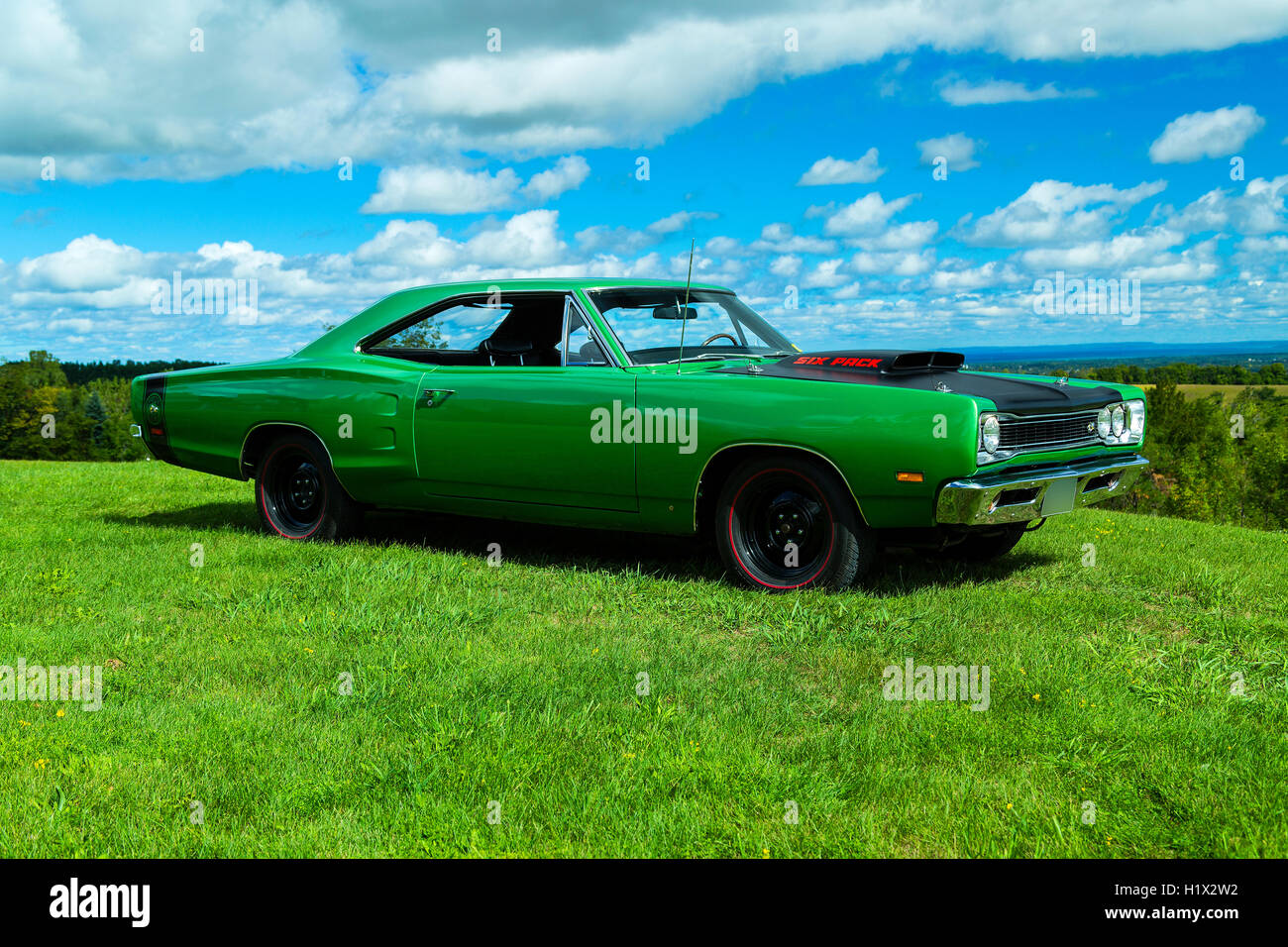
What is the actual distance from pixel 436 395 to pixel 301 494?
1.55m

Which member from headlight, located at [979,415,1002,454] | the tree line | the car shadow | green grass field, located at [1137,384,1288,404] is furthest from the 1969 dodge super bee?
green grass field, located at [1137,384,1288,404]

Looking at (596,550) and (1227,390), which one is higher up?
(1227,390)

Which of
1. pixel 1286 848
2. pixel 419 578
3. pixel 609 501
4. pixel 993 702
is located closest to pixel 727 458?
pixel 609 501

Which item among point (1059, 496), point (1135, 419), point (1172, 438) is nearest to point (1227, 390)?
point (1172, 438)

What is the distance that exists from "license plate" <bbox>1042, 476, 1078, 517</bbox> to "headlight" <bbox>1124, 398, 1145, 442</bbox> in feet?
2.85

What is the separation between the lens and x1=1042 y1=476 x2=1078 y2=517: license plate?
17.8 feet

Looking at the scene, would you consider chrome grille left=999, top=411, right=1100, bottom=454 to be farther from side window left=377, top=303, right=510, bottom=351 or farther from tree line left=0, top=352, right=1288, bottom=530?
tree line left=0, top=352, right=1288, bottom=530

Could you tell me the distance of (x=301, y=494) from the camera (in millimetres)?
7473

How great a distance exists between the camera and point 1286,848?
2.82 metres

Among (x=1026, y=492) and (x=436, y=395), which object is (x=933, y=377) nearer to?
(x=1026, y=492)

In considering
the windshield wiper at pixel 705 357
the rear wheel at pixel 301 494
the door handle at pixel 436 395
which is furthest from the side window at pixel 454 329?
the windshield wiper at pixel 705 357

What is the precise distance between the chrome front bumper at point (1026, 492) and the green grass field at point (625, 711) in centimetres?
49

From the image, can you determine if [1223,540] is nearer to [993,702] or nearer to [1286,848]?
[993,702]

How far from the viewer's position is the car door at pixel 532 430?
5.96 meters
